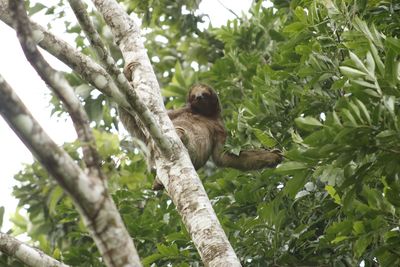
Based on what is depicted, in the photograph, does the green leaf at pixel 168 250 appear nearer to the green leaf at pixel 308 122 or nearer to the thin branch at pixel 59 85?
the green leaf at pixel 308 122

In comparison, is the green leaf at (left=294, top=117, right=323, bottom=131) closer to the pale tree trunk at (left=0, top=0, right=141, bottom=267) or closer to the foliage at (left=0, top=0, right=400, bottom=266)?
the foliage at (left=0, top=0, right=400, bottom=266)

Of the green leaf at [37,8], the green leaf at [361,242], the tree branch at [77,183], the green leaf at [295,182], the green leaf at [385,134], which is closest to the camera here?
the tree branch at [77,183]

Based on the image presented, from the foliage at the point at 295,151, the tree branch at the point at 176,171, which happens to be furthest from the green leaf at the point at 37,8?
the tree branch at the point at 176,171

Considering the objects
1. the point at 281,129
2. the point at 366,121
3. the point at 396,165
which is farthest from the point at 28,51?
the point at 281,129

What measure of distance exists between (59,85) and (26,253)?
1624 mm

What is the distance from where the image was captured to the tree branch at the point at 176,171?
450cm

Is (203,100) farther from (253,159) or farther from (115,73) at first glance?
(115,73)

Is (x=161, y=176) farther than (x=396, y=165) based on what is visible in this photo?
Yes

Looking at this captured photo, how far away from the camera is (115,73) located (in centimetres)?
474

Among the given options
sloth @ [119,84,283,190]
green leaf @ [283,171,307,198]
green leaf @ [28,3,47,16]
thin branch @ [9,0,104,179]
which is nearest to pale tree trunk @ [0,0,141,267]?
thin branch @ [9,0,104,179]

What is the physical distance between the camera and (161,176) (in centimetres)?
517

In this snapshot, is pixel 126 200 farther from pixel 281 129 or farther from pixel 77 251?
pixel 281 129

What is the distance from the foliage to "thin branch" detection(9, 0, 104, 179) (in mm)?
213

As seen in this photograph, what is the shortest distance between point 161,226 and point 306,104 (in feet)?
6.68
